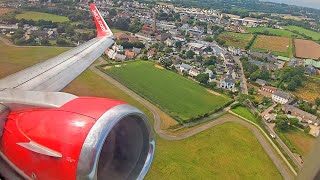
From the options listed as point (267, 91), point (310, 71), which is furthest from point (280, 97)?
point (310, 71)

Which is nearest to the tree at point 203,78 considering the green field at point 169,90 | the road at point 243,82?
the green field at point 169,90

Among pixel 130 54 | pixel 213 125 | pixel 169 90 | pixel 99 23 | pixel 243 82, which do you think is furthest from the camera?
pixel 130 54

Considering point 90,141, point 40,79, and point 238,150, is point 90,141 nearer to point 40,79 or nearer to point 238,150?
point 40,79

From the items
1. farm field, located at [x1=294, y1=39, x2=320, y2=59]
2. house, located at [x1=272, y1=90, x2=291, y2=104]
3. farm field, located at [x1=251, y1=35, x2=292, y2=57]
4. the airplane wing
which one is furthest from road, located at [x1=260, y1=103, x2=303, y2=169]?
farm field, located at [x1=294, y1=39, x2=320, y2=59]

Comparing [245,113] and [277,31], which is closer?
Result: [245,113]

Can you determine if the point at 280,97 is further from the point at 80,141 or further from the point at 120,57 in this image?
the point at 80,141

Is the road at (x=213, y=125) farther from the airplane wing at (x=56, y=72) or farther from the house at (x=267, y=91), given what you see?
the airplane wing at (x=56, y=72)

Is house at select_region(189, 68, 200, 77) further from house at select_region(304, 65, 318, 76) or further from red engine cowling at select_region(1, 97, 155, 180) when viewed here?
red engine cowling at select_region(1, 97, 155, 180)
